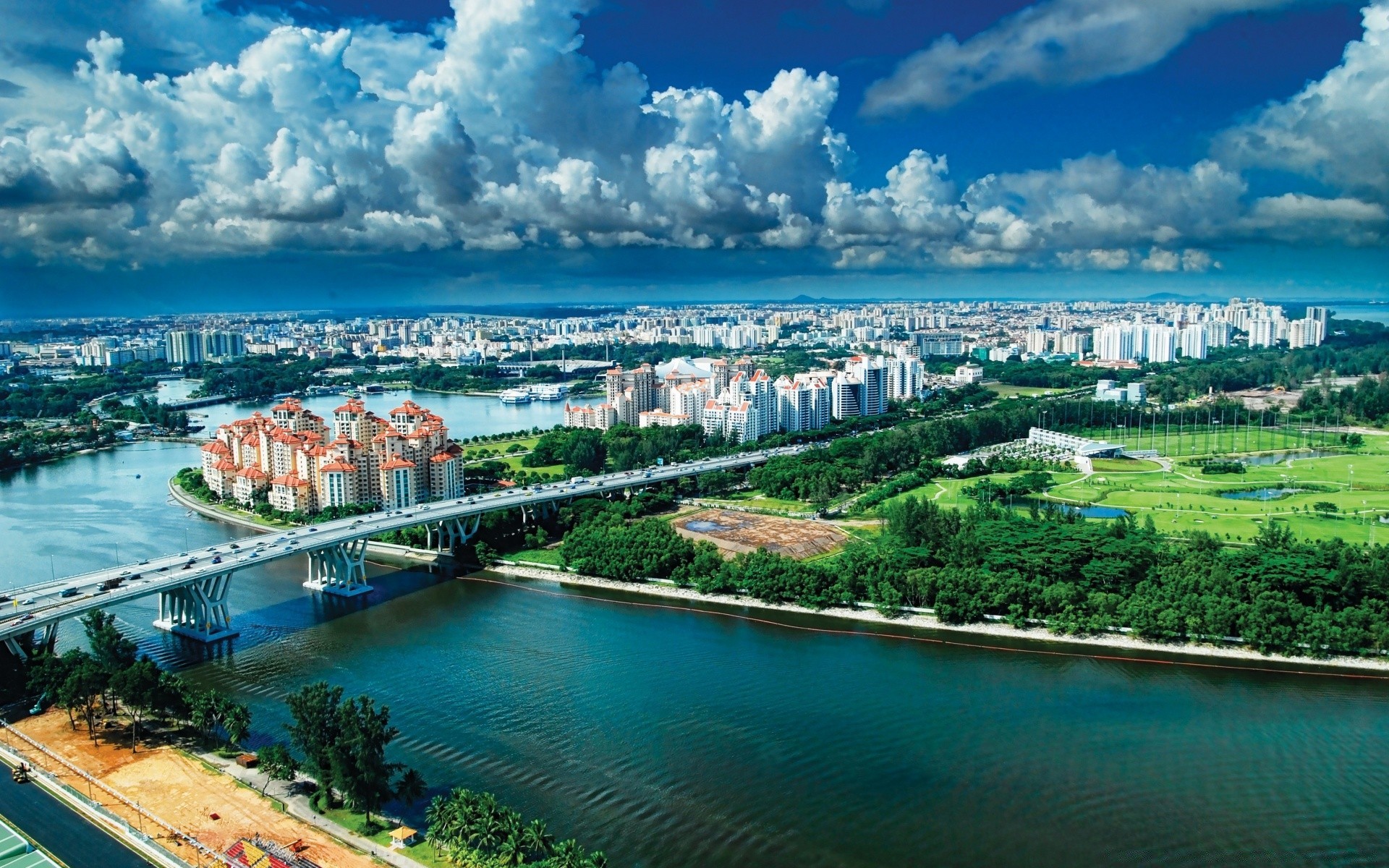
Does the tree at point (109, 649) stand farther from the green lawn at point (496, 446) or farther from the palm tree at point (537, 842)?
the green lawn at point (496, 446)

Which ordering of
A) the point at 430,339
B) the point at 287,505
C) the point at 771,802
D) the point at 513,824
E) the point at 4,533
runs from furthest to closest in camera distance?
1. the point at 430,339
2. the point at 287,505
3. the point at 4,533
4. the point at 771,802
5. the point at 513,824

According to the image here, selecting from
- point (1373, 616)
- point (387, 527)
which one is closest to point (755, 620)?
point (387, 527)

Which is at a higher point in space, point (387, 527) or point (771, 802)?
point (387, 527)

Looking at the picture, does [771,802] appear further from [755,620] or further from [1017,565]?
[1017,565]

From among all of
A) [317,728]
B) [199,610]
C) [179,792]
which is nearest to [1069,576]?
[317,728]

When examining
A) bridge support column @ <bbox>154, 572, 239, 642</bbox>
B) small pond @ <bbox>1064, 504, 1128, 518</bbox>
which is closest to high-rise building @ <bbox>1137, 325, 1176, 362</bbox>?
small pond @ <bbox>1064, 504, 1128, 518</bbox>

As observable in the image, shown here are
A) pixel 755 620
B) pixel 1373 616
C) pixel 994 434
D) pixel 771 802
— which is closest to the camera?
pixel 771 802

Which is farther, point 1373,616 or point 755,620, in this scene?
point 755,620
